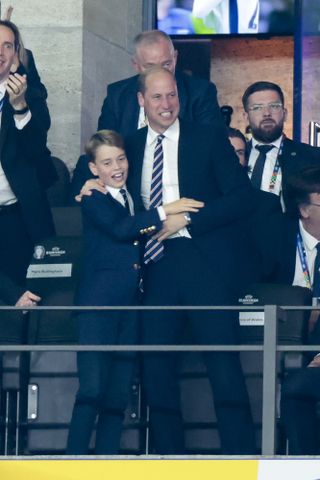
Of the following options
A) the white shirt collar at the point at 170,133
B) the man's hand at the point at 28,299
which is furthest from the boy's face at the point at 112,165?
the man's hand at the point at 28,299

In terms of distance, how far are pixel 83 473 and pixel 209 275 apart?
4.46 feet

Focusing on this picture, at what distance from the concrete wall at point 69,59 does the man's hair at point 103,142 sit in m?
2.62

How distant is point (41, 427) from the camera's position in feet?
29.0

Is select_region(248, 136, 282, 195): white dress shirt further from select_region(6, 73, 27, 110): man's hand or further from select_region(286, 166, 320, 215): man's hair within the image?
select_region(6, 73, 27, 110): man's hand

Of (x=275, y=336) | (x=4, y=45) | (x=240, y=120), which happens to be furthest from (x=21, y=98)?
(x=240, y=120)

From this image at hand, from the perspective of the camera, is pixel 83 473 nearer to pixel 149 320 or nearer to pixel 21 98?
pixel 149 320

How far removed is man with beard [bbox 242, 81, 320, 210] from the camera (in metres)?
9.99

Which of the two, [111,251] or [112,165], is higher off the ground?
[112,165]

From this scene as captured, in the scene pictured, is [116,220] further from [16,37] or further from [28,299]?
[16,37]

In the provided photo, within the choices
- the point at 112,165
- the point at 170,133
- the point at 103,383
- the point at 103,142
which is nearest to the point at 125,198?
the point at 112,165

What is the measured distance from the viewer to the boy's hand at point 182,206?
8.70 m

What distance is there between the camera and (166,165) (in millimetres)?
9016

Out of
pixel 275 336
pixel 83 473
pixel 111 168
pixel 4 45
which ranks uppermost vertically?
pixel 4 45

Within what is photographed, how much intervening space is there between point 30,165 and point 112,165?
76cm
